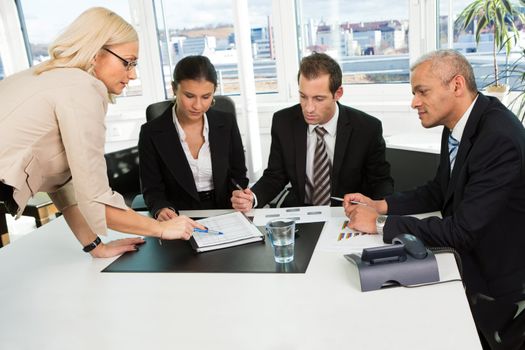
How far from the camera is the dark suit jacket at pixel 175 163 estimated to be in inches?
87.9

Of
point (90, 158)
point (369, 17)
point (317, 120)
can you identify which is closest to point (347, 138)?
point (317, 120)

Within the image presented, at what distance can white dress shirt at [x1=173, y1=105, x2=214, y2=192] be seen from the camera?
7.57 feet

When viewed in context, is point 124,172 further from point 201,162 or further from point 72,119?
point 72,119

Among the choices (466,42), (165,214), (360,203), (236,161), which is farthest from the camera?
(466,42)

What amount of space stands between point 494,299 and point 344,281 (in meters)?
0.59

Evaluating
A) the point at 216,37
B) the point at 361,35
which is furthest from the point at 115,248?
the point at 216,37

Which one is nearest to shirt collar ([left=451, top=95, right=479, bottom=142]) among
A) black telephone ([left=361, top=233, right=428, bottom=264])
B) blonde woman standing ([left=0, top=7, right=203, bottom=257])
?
black telephone ([left=361, top=233, right=428, bottom=264])

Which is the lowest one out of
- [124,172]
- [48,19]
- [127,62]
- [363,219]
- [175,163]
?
[124,172]

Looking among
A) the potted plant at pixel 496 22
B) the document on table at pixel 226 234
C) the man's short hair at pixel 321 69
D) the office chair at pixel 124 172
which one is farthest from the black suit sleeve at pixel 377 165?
the office chair at pixel 124 172

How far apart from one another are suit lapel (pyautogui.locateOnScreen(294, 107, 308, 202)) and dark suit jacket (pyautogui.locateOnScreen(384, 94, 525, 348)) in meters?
0.69

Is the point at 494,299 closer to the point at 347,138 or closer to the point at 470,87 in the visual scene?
the point at 470,87

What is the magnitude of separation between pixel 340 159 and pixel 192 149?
0.67 m

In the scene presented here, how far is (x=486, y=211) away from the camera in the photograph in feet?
4.97

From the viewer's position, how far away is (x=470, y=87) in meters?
1.71
